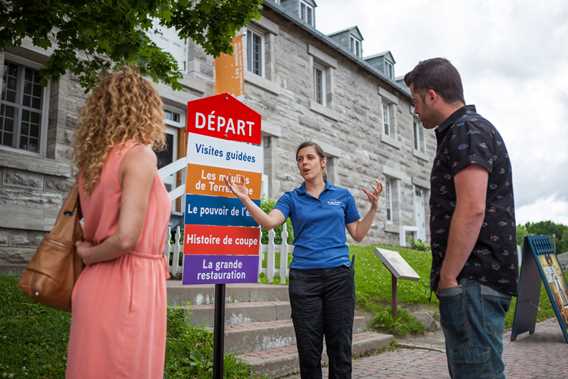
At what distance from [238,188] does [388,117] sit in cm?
1529

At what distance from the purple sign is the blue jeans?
1.84 meters

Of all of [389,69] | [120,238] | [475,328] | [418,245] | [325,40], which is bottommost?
[475,328]

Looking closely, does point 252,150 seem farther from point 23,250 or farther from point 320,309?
point 23,250

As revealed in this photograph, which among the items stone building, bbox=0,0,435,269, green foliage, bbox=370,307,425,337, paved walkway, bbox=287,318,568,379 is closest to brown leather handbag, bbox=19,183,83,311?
paved walkway, bbox=287,318,568,379

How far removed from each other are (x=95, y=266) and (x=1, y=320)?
11.4ft

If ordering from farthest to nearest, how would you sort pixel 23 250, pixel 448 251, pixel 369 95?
pixel 369 95 < pixel 23 250 < pixel 448 251

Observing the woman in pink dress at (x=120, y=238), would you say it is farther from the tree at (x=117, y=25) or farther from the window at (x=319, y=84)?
the window at (x=319, y=84)

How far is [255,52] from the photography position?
41.2 feet

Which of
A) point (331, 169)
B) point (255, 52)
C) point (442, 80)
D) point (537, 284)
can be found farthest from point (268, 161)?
point (442, 80)

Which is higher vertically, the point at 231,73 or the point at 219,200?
the point at 231,73

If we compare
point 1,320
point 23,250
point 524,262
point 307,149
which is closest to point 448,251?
point 307,149

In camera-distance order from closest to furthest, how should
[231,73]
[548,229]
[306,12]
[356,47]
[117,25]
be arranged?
[117,25] → [231,73] → [306,12] → [356,47] → [548,229]

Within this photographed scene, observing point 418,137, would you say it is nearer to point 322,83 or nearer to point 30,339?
point 322,83

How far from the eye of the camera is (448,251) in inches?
86.0
